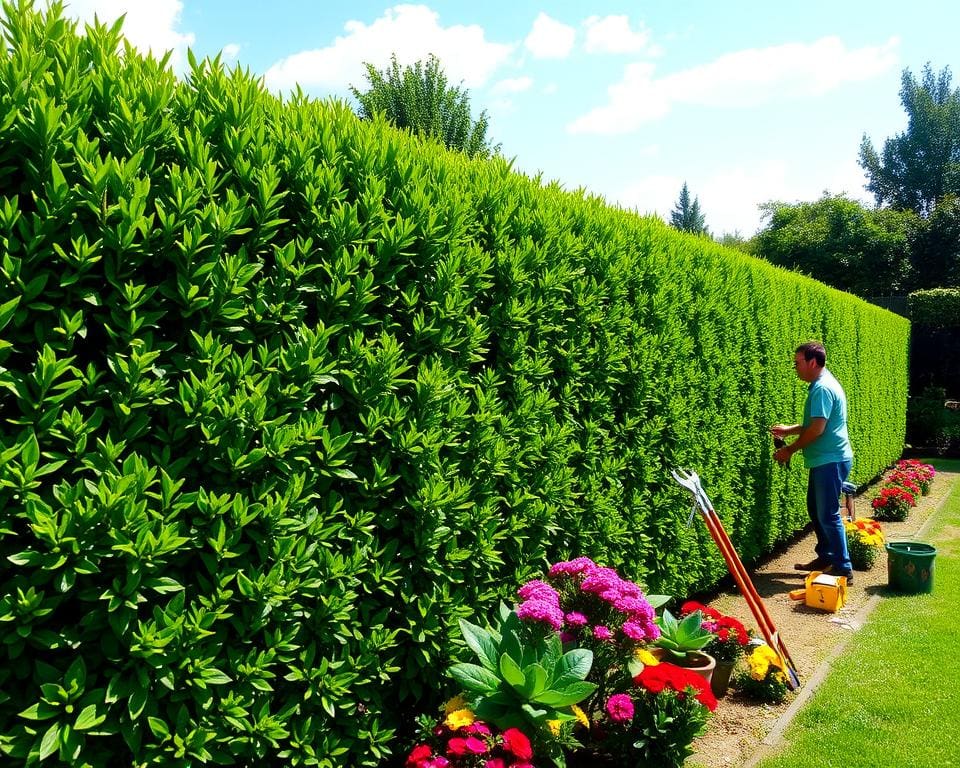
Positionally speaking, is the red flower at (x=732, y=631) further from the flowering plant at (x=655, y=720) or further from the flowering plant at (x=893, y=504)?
the flowering plant at (x=893, y=504)

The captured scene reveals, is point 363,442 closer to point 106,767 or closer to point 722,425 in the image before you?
point 106,767

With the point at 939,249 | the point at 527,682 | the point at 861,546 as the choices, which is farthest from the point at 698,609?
the point at 939,249

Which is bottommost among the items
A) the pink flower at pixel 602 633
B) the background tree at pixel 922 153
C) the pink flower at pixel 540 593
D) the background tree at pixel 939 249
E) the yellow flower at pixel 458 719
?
the yellow flower at pixel 458 719

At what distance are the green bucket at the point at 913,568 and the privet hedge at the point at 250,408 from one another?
4.78 meters

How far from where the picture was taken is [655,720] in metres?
3.66

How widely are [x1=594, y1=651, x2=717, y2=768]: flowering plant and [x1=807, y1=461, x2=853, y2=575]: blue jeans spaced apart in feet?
15.9

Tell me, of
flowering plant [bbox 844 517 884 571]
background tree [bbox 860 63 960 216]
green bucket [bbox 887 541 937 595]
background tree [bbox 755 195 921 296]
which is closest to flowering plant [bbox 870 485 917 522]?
flowering plant [bbox 844 517 884 571]

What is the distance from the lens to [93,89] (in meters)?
2.41

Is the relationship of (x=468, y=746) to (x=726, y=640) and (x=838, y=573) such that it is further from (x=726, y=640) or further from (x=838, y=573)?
(x=838, y=573)

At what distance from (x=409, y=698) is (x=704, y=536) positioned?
382cm

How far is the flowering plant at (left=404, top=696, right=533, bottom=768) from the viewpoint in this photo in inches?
115

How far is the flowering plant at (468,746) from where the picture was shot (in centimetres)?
293

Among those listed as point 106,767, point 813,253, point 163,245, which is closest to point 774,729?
point 106,767

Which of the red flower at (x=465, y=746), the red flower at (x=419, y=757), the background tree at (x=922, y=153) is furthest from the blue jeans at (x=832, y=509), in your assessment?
the background tree at (x=922, y=153)
